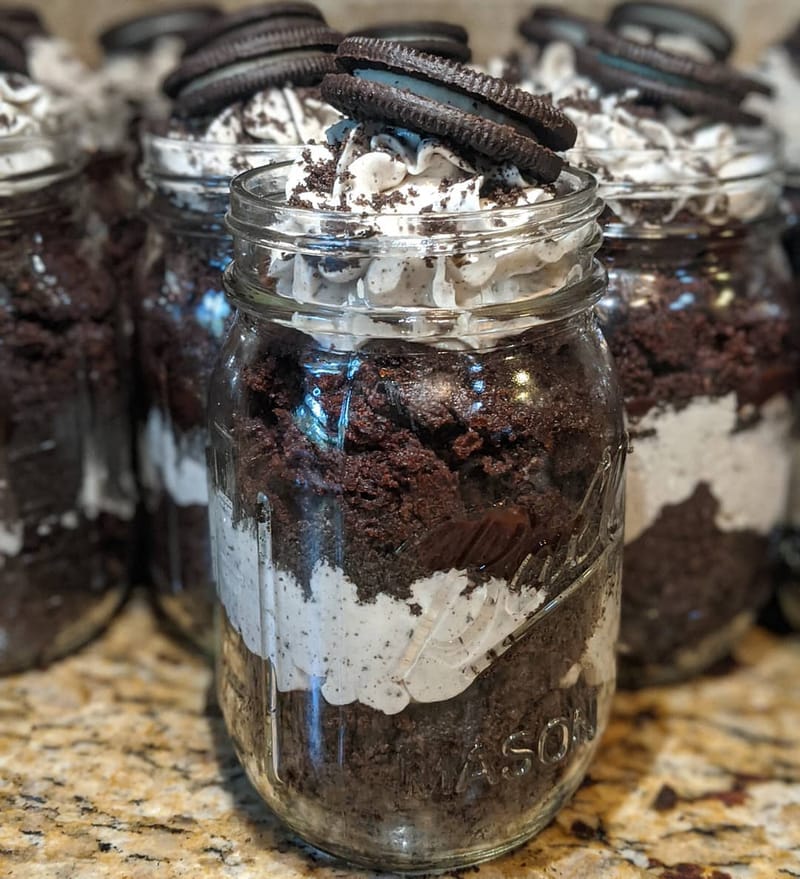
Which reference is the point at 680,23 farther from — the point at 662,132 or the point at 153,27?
the point at 153,27

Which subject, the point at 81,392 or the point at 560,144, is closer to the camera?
the point at 560,144

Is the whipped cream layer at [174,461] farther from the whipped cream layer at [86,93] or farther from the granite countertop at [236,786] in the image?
the whipped cream layer at [86,93]

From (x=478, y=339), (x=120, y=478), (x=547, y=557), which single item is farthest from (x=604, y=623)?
(x=120, y=478)

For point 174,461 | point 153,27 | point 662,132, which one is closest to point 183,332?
point 174,461

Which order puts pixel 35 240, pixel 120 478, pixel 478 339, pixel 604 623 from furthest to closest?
pixel 120 478 → pixel 35 240 → pixel 604 623 → pixel 478 339

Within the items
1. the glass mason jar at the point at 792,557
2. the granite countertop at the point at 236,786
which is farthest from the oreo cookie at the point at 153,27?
the glass mason jar at the point at 792,557

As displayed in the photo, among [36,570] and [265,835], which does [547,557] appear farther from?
[36,570]
